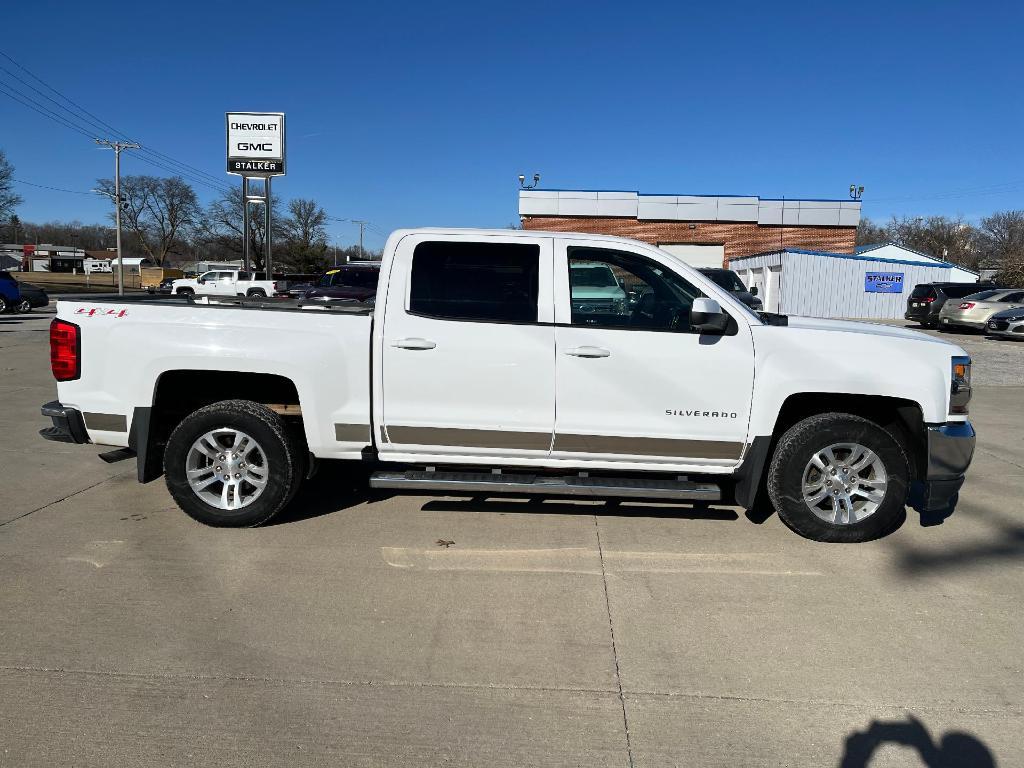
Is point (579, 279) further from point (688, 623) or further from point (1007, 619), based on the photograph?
point (1007, 619)

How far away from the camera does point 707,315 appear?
173 inches

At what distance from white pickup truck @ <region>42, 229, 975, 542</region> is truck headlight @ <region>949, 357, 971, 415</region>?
12 millimetres

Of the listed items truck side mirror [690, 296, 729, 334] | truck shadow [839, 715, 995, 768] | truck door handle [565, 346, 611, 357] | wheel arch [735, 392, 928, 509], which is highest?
truck side mirror [690, 296, 729, 334]

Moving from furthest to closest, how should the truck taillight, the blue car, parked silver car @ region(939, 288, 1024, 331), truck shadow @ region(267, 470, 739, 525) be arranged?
the blue car
parked silver car @ region(939, 288, 1024, 331)
truck shadow @ region(267, 470, 739, 525)
the truck taillight

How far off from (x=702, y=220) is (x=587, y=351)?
40738 millimetres

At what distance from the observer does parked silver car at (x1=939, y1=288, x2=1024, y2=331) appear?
899 inches

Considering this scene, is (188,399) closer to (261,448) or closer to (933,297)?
(261,448)

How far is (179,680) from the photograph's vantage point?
3158 millimetres

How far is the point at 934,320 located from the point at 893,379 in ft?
81.3

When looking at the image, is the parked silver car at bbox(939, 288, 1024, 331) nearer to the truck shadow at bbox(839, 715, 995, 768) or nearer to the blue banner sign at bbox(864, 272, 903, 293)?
the blue banner sign at bbox(864, 272, 903, 293)

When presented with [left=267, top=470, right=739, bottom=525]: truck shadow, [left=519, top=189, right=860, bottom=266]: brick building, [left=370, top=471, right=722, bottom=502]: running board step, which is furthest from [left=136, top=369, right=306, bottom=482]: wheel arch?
[left=519, top=189, right=860, bottom=266]: brick building

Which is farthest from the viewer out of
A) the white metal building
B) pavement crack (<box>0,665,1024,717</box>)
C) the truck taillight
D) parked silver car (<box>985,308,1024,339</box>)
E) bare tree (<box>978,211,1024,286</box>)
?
bare tree (<box>978,211,1024,286</box>)

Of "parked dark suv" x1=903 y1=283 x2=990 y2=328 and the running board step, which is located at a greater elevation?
"parked dark suv" x1=903 y1=283 x2=990 y2=328

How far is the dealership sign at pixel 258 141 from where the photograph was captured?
29469 millimetres
